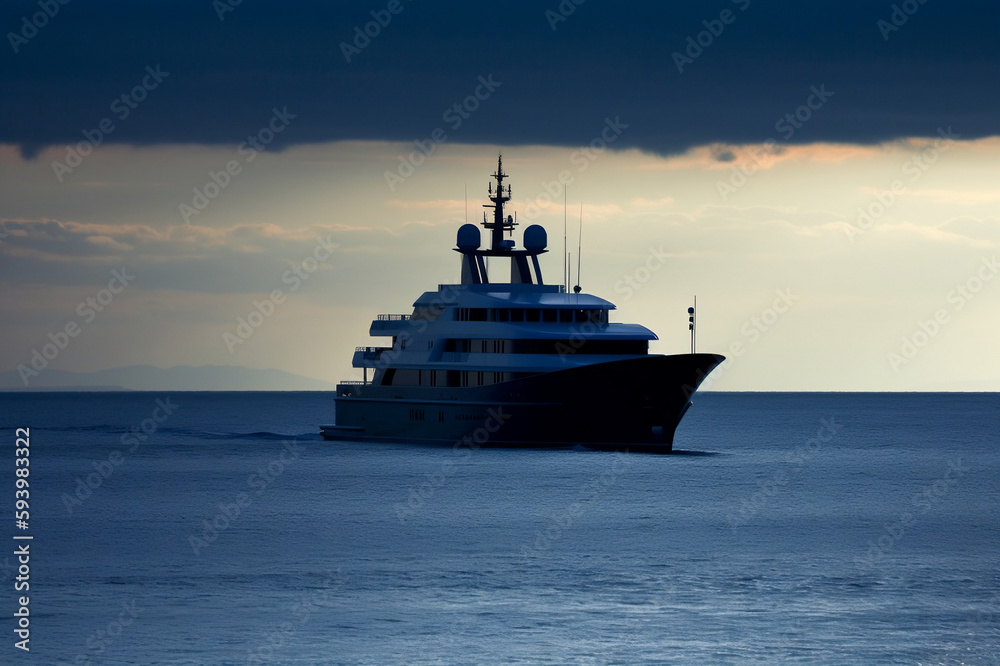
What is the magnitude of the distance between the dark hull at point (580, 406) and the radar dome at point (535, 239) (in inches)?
373

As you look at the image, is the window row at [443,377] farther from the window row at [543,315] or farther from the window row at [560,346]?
the window row at [543,315]

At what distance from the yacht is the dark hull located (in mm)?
42

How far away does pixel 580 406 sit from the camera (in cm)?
6569

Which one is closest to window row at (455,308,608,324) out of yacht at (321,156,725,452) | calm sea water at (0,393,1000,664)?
yacht at (321,156,725,452)

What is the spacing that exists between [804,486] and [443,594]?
109 ft

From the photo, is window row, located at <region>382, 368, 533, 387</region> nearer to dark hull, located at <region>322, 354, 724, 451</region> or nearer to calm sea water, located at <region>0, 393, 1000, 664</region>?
dark hull, located at <region>322, 354, 724, 451</region>

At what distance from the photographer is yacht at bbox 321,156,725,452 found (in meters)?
65.6

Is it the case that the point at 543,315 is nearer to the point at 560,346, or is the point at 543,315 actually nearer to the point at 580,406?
the point at 560,346

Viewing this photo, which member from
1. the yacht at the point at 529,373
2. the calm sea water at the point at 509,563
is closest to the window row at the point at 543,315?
the yacht at the point at 529,373

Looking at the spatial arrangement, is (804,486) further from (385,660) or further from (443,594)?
(385,660)

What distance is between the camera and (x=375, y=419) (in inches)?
3024

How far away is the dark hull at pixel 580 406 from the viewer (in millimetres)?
64875

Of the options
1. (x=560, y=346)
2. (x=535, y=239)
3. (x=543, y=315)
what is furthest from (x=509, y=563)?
(x=535, y=239)

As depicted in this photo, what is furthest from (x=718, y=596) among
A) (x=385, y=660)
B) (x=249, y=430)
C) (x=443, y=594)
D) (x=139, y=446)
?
(x=249, y=430)
